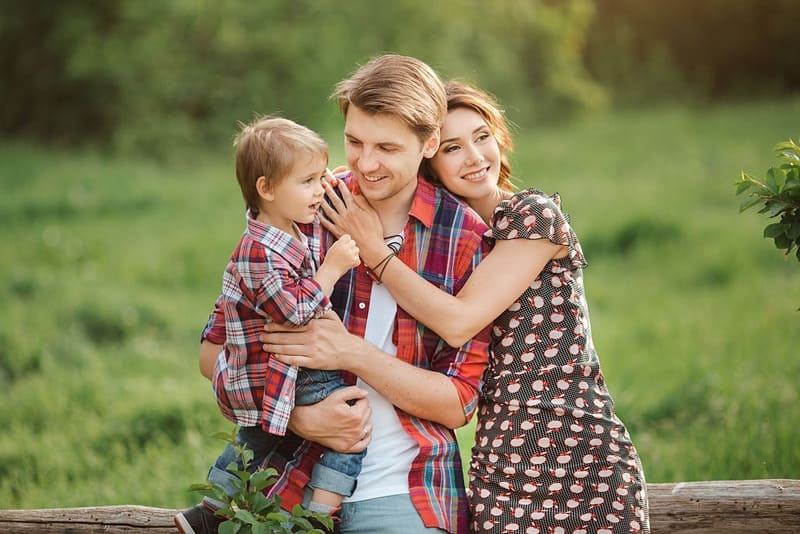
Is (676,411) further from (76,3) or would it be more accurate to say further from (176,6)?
(76,3)

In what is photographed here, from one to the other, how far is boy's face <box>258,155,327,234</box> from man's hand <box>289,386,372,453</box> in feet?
1.68

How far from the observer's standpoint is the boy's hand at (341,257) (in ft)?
9.10

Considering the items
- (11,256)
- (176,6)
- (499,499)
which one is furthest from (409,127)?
(176,6)

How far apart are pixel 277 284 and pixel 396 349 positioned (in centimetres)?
46

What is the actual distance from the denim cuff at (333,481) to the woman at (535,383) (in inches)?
14.8

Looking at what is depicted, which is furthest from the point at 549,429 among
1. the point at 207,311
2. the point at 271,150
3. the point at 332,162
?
the point at 332,162

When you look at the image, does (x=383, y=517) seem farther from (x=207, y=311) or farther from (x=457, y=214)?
(x=207, y=311)

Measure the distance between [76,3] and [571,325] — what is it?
46.0 feet

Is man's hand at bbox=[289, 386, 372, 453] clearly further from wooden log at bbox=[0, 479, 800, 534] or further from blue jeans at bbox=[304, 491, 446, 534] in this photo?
wooden log at bbox=[0, 479, 800, 534]

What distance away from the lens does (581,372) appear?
9.31 feet

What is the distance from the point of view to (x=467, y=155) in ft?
9.76

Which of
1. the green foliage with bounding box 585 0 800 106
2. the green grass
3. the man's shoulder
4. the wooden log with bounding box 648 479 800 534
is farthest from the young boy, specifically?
the green foliage with bounding box 585 0 800 106

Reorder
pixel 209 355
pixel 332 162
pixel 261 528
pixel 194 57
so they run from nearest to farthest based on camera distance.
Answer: pixel 261 528 < pixel 209 355 < pixel 332 162 < pixel 194 57

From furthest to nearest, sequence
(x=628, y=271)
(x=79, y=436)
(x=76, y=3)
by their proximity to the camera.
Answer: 1. (x=76, y=3)
2. (x=628, y=271)
3. (x=79, y=436)
